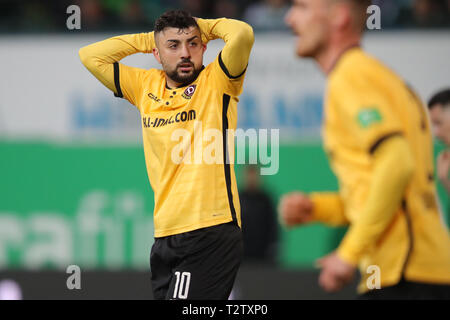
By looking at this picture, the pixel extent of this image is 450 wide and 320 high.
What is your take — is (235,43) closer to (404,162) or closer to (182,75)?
(182,75)

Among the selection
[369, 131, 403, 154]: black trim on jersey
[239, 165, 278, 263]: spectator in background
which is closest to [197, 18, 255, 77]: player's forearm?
[369, 131, 403, 154]: black trim on jersey

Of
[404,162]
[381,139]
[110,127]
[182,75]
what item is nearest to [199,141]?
[182,75]

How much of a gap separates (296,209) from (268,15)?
6681mm

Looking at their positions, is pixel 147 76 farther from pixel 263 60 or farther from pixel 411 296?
pixel 263 60

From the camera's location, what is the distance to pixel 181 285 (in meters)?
4.27

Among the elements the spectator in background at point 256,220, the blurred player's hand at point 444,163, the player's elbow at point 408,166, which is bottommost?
the spectator in background at point 256,220

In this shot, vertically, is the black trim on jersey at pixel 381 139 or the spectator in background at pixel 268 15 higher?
the spectator in background at pixel 268 15

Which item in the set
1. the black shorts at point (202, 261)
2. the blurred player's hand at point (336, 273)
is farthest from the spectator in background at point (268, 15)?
the blurred player's hand at point (336, 273)

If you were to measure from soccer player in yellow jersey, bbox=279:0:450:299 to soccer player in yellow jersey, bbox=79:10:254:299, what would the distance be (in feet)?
2.92

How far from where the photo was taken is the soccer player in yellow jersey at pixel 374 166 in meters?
2.99

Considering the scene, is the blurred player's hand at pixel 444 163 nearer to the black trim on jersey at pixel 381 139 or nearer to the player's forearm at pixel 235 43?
the player's forearm at pixel 235 43

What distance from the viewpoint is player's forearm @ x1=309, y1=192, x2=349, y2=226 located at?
3.54 meters

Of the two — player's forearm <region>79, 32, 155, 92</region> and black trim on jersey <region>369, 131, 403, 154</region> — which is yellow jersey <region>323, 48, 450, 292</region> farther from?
player's forearm <region>79, 32, 155, 92</region>

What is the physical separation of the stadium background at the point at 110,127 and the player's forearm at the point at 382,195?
631cm
